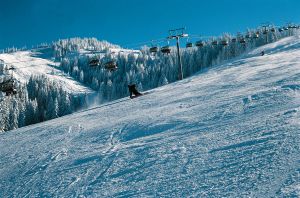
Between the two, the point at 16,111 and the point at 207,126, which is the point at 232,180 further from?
the point at 16,111

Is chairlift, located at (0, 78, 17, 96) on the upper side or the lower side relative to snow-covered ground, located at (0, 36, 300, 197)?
upper

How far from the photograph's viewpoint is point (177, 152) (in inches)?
356

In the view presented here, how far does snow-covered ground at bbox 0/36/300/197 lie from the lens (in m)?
7.20

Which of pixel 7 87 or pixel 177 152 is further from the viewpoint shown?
pixel 7 87

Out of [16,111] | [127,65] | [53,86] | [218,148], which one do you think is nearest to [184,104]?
[218,148]

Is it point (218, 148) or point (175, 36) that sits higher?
point (175, 36)

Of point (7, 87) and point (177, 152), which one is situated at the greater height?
point (7, 87)

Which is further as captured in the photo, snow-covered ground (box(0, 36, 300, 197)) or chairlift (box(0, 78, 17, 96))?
chairlift (box(0, 78, 17, 96))

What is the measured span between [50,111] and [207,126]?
89.1 meters

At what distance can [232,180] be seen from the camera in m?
7.05

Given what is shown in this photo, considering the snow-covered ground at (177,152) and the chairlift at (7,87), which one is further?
the chairlift at (7,87)

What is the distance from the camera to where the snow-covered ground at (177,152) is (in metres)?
7.20

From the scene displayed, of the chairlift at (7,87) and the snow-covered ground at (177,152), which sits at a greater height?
the chairlift at (7,87)

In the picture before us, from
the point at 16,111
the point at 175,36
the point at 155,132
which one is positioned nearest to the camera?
the point at 155,132
